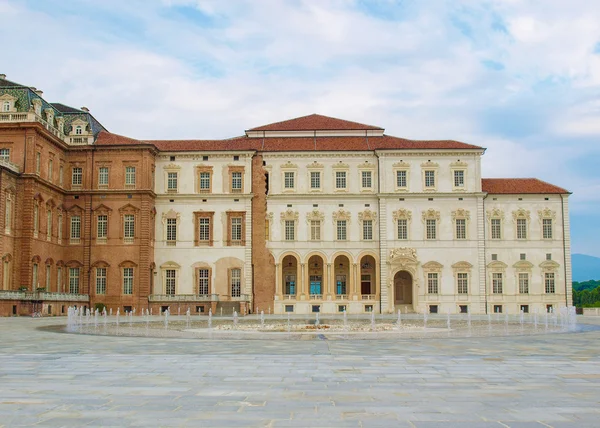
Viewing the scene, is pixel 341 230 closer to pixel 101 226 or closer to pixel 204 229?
pixel 204 229

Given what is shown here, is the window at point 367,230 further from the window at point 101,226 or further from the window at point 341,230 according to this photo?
the window at point 101,226

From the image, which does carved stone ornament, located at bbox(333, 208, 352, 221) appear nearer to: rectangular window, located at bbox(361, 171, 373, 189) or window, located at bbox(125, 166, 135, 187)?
rectangular window, located at bbox(361, 171, 373, 189)

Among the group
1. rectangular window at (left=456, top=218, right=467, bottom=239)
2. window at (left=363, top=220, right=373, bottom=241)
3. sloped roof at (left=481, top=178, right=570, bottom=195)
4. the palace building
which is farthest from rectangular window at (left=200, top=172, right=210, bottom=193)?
sloped roof at (left=481, top=178, right=570, bottom=195)

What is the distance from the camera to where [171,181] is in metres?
56.9

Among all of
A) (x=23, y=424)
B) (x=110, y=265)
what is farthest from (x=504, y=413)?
(x=110, y=265)

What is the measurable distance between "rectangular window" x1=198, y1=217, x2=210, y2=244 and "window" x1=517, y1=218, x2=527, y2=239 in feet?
79.5

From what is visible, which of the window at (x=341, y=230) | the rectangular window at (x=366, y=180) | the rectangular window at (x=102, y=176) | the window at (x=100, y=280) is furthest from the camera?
the rectangular window at (x=366, y=180)

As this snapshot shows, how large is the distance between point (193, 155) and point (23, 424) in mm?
49450

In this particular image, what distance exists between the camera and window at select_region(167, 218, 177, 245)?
2222 inches

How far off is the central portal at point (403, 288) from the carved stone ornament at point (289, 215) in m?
9.41

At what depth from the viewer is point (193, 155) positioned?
56781mm

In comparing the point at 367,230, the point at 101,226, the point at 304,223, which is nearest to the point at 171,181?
the point at 101,226

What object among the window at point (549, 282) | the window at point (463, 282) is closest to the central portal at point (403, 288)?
the window at point (463, 282)

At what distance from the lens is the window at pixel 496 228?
5653cm
